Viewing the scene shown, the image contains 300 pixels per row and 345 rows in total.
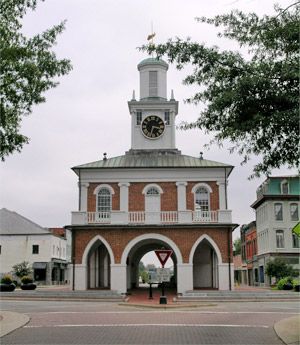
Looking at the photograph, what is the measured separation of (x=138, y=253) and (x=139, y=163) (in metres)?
9.94

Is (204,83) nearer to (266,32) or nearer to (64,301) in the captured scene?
(266,32)

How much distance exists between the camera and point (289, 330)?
14984 millimetres

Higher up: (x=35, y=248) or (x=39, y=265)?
(x=35, y=248)

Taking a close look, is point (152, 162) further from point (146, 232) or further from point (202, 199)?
point (146, 232)

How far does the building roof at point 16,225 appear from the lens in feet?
219

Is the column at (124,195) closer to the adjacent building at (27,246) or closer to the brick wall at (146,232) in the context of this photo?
the brick wall at (146,232)

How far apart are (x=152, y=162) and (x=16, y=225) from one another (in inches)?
1416

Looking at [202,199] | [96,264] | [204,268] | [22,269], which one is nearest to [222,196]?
[202,199]

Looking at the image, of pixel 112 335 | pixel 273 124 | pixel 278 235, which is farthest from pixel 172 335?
pixel 278 235

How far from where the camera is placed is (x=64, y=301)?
1168 inches

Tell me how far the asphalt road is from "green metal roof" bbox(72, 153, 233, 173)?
51.0 feet

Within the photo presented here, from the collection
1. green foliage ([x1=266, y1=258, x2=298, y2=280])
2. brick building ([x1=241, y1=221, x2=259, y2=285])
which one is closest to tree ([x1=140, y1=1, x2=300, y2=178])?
green foliage ([x1=266, y1=258, x2=298, y2=280])

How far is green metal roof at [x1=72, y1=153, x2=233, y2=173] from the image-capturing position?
118 feet

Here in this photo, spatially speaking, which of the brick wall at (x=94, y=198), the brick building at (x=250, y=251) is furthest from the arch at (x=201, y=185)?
the brick building at (x=250, y=251)
